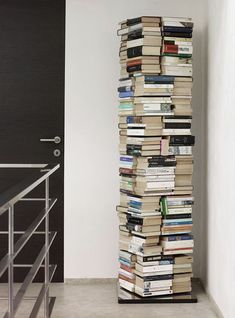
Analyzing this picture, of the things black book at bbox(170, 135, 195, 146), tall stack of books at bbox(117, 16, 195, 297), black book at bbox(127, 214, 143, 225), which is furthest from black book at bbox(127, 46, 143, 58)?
black book at bbox(127, 214, 143, 225)

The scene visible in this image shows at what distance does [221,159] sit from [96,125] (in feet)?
4.05

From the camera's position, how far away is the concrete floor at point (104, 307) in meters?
3.70

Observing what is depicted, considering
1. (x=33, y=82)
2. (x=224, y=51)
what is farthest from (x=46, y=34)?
(x=224, y=51)

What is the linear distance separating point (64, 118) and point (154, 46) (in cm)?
101

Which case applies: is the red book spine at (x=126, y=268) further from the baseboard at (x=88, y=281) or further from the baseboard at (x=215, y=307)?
the baseboard at (x=215, y=307)

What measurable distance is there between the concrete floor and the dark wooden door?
400 millimetres

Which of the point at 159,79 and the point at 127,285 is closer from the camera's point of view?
the point at 159,79

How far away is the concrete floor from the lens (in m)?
3.70

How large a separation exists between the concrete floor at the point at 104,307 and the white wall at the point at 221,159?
13 cm

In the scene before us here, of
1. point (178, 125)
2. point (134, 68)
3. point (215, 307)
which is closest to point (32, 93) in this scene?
point (134, 68)

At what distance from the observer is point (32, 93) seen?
452 cm

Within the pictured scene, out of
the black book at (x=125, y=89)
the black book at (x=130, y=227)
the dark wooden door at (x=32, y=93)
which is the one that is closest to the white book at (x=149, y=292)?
the black book at (x=130, y=227)

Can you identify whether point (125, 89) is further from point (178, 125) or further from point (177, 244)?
point (177, 244)

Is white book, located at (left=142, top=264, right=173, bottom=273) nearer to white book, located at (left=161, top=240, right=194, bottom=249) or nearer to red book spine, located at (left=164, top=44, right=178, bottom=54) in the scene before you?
white book, located at (left=161, top=240, right=194, bottom=249)
